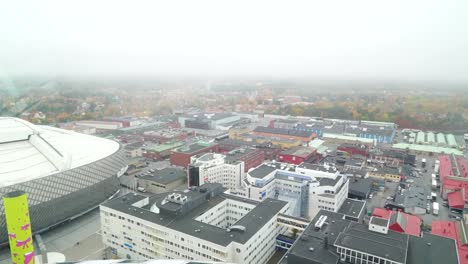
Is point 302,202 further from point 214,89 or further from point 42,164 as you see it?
point 214,89

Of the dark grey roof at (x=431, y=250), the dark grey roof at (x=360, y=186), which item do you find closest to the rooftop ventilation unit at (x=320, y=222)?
the dark grey roof at (x=431, y=250)

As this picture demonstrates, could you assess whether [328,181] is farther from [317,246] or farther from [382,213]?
[317,246]

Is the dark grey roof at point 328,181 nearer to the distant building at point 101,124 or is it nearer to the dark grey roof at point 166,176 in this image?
the dark grey roof at point 166,176

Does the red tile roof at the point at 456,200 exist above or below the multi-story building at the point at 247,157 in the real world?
below

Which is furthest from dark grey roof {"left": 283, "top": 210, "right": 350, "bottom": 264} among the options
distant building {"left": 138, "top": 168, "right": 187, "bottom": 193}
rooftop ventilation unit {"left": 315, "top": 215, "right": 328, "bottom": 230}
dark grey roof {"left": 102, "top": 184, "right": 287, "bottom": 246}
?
distant building {"left": 138, "top": 168, "right": 187, "bottom": 193}

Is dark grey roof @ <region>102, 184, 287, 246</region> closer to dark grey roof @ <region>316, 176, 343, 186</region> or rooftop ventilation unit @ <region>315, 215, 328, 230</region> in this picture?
rooftop ventilation unit @ <region>315, 215, 328, 230</region>

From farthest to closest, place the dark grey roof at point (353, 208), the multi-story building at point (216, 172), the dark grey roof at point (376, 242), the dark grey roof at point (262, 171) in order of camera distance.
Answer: the multi-story building at point (216, 172)
the dark grey roof at point (262, 171)
the dark grey roof at point (353, 208)
the dark grey roof at point (376, 242)

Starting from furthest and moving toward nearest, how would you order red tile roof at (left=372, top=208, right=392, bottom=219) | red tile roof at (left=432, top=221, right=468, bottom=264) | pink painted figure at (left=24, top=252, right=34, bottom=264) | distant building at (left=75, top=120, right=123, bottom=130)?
distant building at (left=75, top=120, right=123, bottom=130) < red tile roof at (left=372, top=208, right=392, bottom=219) < red tile roof at (left=432, top=221, right=468, bottom=264) < pink painted figure at (left=24, top=252, right=34, bottom=264)
